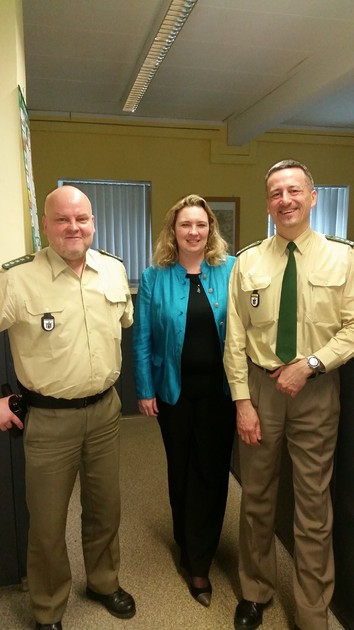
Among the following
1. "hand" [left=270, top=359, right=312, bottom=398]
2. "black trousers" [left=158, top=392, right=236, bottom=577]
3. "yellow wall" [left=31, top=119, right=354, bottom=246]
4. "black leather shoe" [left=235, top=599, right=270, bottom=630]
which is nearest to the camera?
"hand" [left=270, top=359, right=312, bottom=398]

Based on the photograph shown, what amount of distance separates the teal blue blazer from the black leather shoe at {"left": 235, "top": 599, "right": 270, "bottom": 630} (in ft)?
2.70

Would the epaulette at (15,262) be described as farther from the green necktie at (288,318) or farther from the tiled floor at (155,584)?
the tiled floor at (155,584)

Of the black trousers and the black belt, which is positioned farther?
the black trousers

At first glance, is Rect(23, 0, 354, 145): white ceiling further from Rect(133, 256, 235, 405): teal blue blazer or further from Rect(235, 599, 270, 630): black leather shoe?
Rect(235, 599, 270, 630): black leather shoe

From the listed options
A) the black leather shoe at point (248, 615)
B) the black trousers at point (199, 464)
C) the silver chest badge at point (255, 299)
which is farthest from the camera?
the black trousers at point (199, 464)

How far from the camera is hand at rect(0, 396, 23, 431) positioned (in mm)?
1535

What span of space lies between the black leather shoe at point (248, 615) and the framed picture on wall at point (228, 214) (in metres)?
4.13

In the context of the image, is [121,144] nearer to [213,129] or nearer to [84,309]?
[213,129]

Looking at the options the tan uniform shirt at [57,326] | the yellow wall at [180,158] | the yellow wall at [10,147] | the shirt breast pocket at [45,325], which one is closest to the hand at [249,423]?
the tan uniform shirt at [57,326]

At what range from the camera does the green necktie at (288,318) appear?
1514mm

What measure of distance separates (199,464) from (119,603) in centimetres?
A: 62

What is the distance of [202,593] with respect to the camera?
187 centimetres

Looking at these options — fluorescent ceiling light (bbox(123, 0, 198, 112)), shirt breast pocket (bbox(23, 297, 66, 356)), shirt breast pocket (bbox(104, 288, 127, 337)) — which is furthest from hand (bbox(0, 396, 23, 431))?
fluorescent ceiling light (bbox(123, 0, 198, 112))

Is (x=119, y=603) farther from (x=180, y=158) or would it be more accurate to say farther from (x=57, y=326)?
(x=180, y=158)
